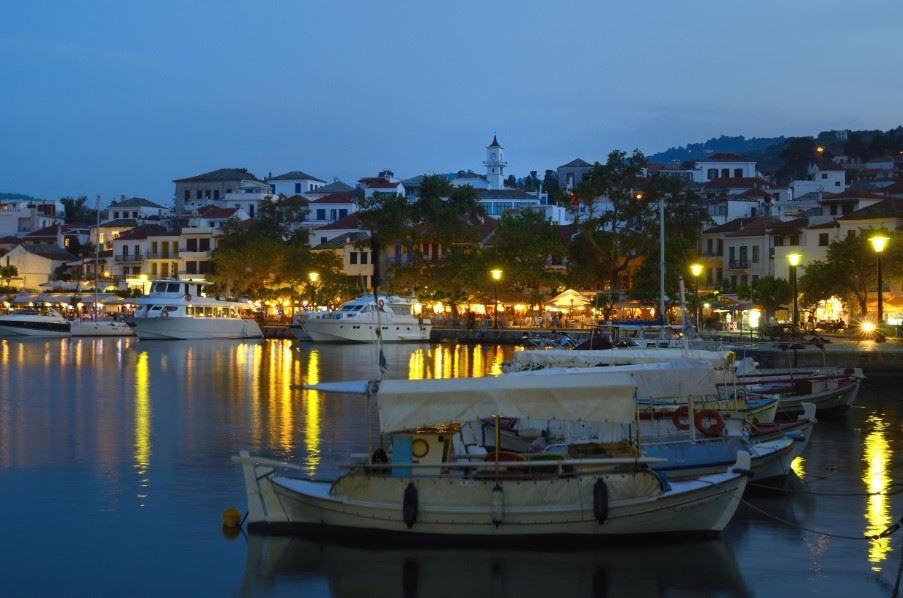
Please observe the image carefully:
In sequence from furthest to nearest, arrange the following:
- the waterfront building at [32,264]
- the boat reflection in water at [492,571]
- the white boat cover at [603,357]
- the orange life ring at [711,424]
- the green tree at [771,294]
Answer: the waterfront building at [32,264] < the green tree at [771,294] < the white boat cover at [603,357] < the orange life ring at [711,424] < the boat reflection in water at [492,571]

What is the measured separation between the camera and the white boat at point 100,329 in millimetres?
83000

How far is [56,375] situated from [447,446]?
3514 cm

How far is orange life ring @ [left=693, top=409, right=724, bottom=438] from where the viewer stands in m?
22.5

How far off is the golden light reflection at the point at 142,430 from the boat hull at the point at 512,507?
5586 mm

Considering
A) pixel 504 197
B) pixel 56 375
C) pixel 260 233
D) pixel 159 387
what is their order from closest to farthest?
1. pixel 159 387
2. pixel 56 375
3. pixel 260 233
4. pixel 504 197

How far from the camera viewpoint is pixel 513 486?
17.6 metres

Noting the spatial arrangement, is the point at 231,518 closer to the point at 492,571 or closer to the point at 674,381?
the point at 492,571

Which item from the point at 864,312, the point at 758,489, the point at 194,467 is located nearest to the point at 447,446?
the point at 758,489

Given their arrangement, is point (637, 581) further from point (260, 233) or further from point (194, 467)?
point (260, 233)

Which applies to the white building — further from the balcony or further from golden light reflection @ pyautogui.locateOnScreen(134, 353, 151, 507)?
golden light reflection @ pyautogui.locateOnScreen(134, 353, 151, 507)

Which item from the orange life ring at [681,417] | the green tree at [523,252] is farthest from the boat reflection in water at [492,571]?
the green tree at [523,252]

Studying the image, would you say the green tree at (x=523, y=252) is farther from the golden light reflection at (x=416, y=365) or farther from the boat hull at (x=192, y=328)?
the boat hull at (x=192, y=328)

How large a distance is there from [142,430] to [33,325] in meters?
55.3

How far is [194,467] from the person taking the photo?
2564cm
